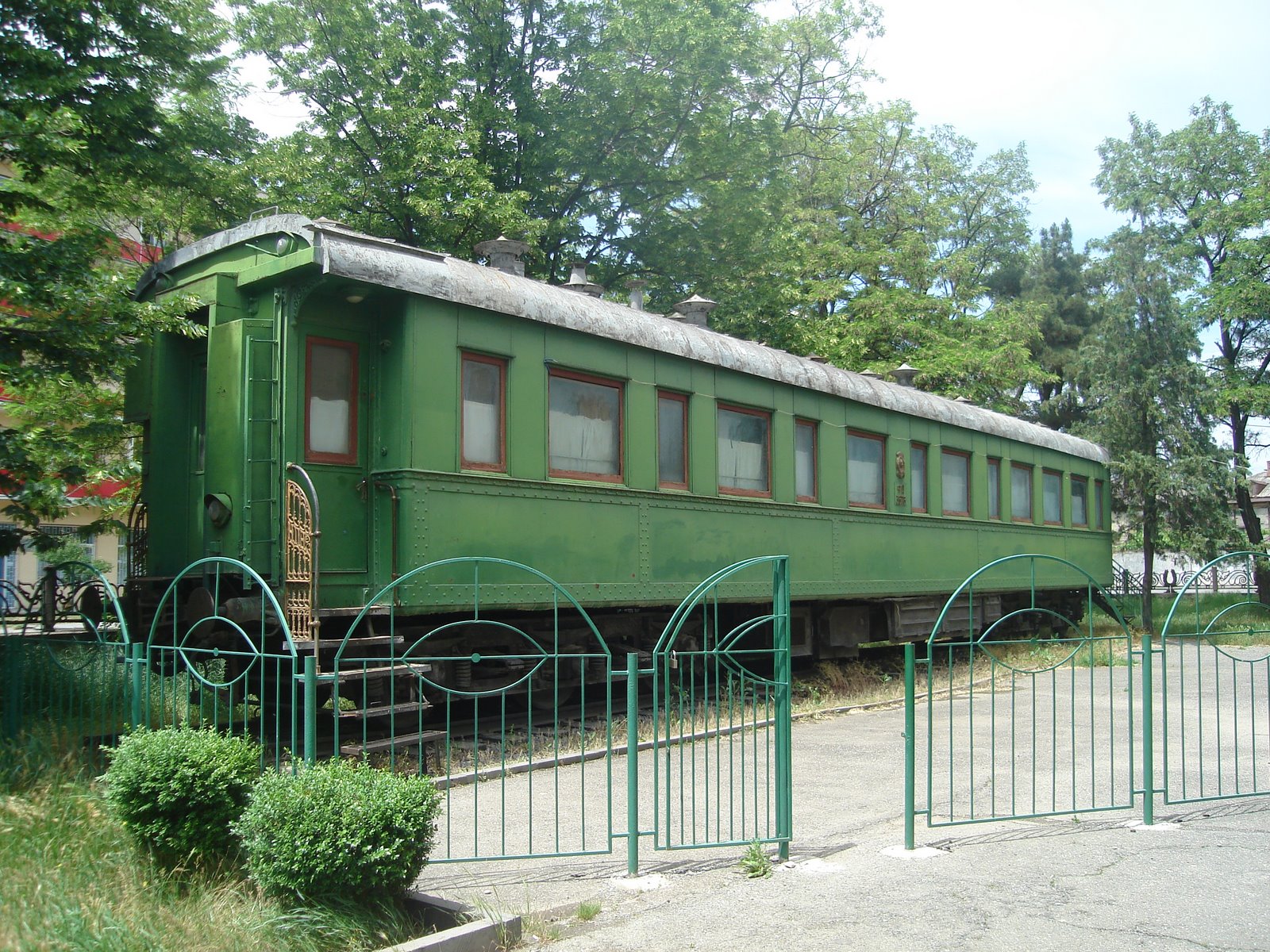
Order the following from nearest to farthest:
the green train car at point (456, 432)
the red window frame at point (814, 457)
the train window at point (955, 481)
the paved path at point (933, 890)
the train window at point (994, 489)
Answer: the paved path at point (933, 890) → the green train car at point (456, 432) → the red window frame at point (814, 457) → the train window at point (955, 481) → the train window at point (994, 489)

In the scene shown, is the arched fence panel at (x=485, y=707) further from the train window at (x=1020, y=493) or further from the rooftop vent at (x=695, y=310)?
the train window at (x=1020, y=493)

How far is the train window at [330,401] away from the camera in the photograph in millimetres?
8406

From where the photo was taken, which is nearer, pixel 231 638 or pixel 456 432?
pixel 456 432

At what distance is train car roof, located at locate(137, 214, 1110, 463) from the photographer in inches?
321

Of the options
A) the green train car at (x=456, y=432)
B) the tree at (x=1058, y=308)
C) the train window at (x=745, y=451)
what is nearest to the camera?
the green train car at (x=456, y=432)

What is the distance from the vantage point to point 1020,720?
1077cm

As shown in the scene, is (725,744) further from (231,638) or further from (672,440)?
(231,638)

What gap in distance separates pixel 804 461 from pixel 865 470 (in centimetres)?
149

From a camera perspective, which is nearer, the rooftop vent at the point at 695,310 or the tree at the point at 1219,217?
the rooftop vent at the point at 695,310

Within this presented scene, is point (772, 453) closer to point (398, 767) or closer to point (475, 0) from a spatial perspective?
point (398, 767)

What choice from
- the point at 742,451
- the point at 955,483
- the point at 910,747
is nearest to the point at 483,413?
the point at 742,451

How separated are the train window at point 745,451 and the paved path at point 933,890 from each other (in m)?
5.10

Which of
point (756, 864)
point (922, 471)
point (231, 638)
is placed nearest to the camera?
point (756, 864)

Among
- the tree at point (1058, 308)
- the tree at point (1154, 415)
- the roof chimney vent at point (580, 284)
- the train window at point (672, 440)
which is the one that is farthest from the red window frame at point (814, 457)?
the tree at point (1058, 308)
